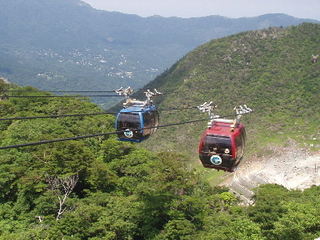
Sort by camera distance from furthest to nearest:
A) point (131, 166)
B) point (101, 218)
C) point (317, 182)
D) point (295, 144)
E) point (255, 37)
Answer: point (255, 37) < point (295, 144) < point (317, 182) < point (131, 166) < point (101, 218)

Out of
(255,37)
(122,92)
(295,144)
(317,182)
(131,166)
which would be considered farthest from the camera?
(255,37)

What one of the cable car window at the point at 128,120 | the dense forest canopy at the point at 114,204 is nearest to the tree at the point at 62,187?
the dense forest canopy at the point at 114,204

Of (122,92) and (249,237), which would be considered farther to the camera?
(249,237)

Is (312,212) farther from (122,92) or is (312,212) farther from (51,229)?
(51,229)

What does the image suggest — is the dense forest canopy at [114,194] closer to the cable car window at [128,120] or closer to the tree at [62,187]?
the tree at [62,187]

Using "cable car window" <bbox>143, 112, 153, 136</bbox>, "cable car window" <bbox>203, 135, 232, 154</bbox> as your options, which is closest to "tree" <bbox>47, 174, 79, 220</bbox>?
"cable car window" <bbox>143, 112, 153, 136</bbox>

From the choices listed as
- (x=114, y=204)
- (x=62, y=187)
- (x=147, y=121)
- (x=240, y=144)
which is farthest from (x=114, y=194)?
(x=240, y=144)

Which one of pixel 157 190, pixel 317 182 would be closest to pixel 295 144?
pixel 317 182
